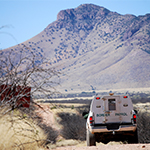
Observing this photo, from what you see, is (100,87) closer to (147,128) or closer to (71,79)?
(71,79)

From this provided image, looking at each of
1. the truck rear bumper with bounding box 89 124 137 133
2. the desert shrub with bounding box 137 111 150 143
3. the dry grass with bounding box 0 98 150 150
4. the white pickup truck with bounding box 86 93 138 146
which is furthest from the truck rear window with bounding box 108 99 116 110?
the desert shrub with bounding box 137 111 150 143

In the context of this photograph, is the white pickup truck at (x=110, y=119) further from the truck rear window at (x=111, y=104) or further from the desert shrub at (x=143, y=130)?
the desert shrub at (x=143, y=130)

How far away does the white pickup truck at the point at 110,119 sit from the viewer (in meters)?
10.8

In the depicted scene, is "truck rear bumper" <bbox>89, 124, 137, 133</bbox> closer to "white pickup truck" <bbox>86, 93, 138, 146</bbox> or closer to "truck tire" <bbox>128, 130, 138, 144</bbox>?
"white pickup truck" <bbox>86, 93, 138, 146</bbox>

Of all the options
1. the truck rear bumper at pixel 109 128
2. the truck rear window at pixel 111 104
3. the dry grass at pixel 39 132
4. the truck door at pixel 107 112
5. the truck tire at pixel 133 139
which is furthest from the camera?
the truck tire at pixel 133 139

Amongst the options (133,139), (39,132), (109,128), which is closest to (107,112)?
(109,128)

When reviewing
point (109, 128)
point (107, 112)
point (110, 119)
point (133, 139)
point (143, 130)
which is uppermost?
point (107, 112)

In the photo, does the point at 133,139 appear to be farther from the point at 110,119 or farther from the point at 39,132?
the point at 39,132

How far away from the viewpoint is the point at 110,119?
10914mm

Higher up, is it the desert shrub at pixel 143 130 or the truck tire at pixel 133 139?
the truck tire at pixel 133 139

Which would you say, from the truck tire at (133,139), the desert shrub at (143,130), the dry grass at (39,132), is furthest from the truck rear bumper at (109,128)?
the desert shrub at (143,130)

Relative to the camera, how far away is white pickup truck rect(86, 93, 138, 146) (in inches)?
427

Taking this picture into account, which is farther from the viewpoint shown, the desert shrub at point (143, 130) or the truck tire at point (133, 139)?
the desert shrub at point (143, 130)

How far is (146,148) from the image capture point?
9359 mm
